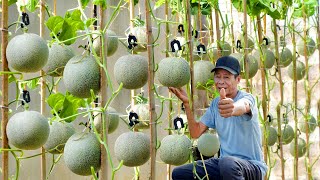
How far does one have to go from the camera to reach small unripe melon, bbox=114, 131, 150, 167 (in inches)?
121

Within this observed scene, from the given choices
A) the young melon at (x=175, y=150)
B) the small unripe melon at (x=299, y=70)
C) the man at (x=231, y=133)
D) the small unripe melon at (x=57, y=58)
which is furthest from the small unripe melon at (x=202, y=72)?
the small unripe melon at (x=299, y=70)

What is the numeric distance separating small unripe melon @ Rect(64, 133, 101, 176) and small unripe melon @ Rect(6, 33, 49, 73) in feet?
1.13

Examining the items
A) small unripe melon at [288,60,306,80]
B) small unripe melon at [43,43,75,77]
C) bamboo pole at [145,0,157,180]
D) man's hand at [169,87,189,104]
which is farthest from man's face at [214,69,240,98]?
small unripe melon at [288,60,306,80]

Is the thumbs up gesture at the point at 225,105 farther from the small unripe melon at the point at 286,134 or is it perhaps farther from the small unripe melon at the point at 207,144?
the small unripe melon at the point at 286,134

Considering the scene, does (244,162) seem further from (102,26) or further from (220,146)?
(102,26)

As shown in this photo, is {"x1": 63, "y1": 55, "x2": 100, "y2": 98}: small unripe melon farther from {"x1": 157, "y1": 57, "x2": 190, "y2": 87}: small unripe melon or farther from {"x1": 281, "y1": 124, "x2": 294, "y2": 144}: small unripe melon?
{"x1": 281, "y1": 124, "x2": 294, "y2": 144}: small unripe melon

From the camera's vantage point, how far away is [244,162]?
3605 millimetres

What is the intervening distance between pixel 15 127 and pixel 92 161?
345 mm

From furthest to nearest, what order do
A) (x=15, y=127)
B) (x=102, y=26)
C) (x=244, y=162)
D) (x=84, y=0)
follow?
(x=244, y=162) → (x=84, y=0) → (x=102, y=26) → (x=15, y=127)

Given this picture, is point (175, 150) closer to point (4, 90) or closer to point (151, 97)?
point (151, 97)

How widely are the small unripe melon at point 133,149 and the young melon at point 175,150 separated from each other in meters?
0.35

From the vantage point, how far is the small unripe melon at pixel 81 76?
2750 mm

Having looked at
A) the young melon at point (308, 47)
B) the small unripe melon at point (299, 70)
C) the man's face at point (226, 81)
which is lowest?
the man's face at point (226, 81)

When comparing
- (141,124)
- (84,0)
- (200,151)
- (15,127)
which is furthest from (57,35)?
(200,151)
